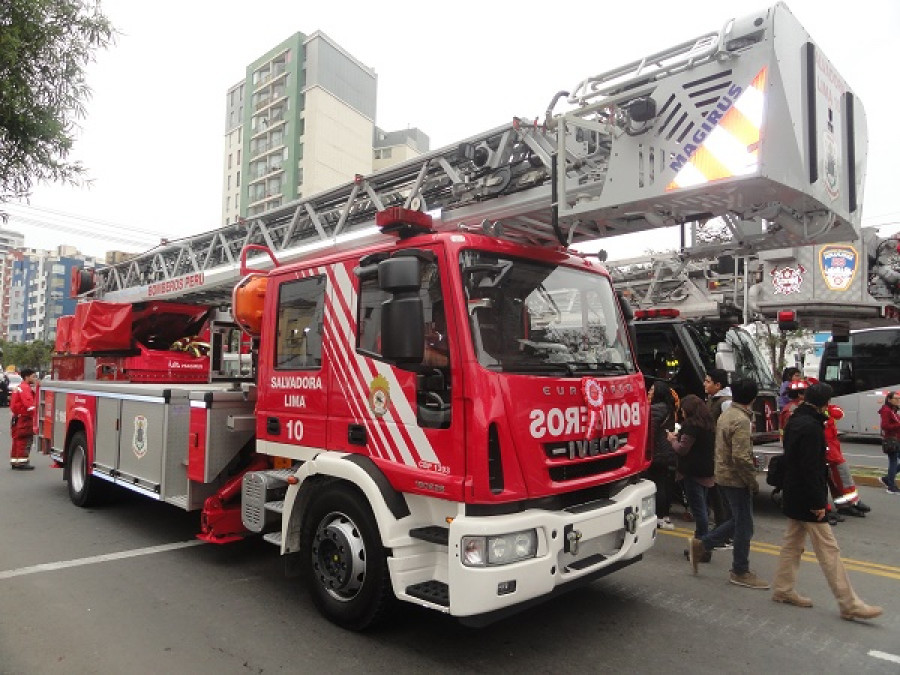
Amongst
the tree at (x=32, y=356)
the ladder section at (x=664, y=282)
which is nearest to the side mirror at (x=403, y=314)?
the ladder section at (x=664, y=282)

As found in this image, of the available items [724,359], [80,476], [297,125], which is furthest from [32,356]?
[724,359]

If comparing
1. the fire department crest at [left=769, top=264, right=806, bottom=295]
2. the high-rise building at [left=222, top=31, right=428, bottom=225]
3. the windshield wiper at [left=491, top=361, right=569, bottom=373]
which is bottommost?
the windshield wiper at [left=491, top=361, right=569, bottom=373]

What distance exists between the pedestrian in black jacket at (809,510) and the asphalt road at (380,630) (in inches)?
5.2

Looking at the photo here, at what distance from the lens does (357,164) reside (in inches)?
2539

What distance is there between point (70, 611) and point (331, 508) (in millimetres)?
2023

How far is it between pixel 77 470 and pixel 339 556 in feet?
17.6

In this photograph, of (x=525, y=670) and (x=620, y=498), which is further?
(x=620, y=498)

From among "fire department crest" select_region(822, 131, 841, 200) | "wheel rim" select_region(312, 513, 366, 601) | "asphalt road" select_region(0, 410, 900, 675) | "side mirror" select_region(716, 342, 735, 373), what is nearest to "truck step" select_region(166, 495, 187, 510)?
"asphalt road" select_region(0, 410, 900, 675)

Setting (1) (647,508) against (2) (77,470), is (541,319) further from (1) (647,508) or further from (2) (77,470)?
(2) (77,470)

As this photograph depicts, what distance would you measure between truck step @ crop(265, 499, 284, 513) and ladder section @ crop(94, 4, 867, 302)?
251 cm

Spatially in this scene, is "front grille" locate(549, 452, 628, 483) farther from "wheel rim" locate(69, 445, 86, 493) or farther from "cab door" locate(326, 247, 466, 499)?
"wheel rim" locate(69, 445, 86, 493)

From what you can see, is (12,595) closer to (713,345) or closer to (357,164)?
(713,345)

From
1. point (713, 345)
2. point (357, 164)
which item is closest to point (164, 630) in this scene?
point (713, 345)

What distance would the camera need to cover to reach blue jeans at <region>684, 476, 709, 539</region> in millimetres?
5355
